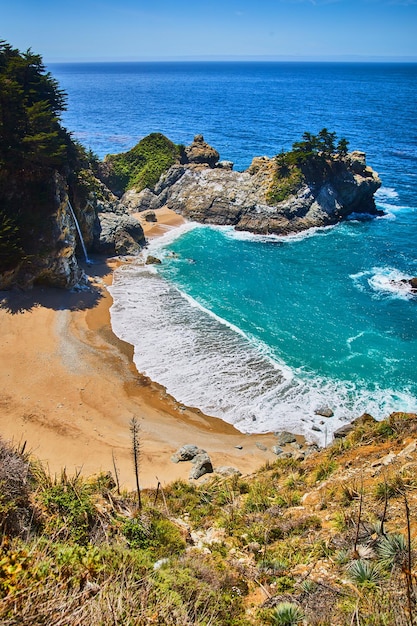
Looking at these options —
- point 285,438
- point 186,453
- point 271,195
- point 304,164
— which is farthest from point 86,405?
point 304,164

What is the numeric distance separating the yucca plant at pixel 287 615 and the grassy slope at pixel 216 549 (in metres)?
0.02

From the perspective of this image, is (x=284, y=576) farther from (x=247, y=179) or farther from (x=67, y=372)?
(x=247, y=179)

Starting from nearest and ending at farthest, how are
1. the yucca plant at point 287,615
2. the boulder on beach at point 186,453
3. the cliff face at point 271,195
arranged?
the yucca plant at point 287,615 < the boulder on beach at point 186,453 < the cliff face at point 271,195

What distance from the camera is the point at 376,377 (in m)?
25.1

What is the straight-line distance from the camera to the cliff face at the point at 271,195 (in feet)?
158

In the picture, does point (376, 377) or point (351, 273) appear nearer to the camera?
point (376, 377)

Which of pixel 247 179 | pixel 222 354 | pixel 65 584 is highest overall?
pixel 247 179

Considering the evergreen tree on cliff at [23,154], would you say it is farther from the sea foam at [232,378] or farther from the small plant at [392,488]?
the small plant at [392,488]

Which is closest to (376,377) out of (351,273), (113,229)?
(351,273)

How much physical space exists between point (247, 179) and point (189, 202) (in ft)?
24.7

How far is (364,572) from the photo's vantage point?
28.2 ft

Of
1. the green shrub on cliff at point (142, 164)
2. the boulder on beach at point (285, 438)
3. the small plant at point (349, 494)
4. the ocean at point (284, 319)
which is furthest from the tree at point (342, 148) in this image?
the small plant at point (349, 494)

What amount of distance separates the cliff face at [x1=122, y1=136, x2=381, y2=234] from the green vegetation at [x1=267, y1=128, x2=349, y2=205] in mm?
122

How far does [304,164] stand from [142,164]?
23573 mm
